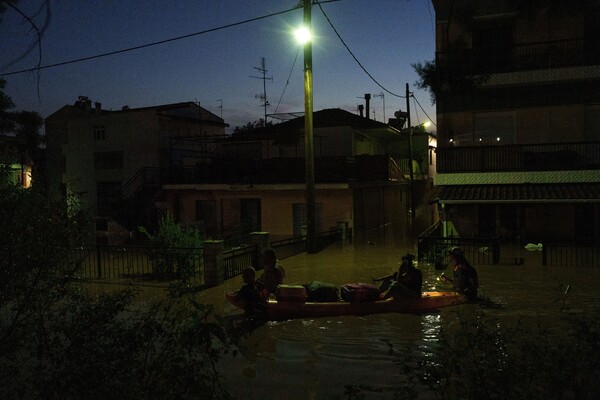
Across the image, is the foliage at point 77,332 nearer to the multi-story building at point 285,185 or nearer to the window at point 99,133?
the multi-story building at point 285,185

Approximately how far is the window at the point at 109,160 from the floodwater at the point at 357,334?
805 inches

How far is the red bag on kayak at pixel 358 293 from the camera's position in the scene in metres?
11.2

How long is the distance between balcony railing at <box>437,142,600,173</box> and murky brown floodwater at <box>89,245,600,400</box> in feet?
18.2

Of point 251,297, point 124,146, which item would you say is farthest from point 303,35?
point 124,146

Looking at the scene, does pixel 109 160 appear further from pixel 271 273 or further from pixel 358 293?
pixel 358 293

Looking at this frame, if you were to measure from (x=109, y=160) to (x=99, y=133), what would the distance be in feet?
6.57

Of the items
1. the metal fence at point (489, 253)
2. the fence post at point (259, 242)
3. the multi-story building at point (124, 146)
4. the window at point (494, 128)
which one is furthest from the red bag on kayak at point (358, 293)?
the multi-story building at point (124, 146)

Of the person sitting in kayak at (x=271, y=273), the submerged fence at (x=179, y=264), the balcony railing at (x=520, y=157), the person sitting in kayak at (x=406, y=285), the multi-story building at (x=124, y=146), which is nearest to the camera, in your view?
the person sitting in kayak at (x=406, y=285)

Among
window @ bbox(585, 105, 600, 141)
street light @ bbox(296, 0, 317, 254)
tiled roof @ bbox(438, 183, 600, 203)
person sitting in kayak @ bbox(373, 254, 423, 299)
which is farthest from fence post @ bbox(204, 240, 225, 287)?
window @ bbox(585, 105, 600, 141)

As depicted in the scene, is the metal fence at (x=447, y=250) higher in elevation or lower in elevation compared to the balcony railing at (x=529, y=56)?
Answer: lower

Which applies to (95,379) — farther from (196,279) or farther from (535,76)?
(535,76)

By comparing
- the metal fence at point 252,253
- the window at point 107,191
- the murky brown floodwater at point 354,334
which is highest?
the window at point 107,191

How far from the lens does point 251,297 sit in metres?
10.6

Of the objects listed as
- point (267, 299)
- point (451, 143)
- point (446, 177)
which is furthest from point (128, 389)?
point (451, 143)
